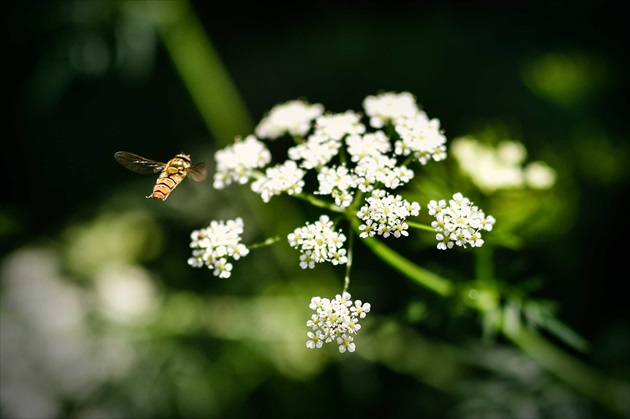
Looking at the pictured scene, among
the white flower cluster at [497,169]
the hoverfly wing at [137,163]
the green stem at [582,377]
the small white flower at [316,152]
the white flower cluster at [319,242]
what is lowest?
the green stem at [582,377]

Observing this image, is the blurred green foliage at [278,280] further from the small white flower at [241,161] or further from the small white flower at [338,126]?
the small white flower at [241,161]

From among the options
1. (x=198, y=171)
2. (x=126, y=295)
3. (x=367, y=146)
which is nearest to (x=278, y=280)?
(x=126, y=295)

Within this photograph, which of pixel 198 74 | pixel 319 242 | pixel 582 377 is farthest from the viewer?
pixel 198 74

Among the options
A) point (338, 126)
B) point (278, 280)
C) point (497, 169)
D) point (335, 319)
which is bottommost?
point (278, 280)

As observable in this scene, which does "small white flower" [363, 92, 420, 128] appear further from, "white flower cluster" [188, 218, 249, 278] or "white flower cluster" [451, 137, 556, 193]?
"white flower cluster" [188, 218, 249, 278]

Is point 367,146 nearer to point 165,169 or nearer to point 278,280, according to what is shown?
point 165,169

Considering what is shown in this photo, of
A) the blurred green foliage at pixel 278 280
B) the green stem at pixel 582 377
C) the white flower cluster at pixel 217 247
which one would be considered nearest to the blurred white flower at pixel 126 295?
the blurred green foliage at pixel 278 280
